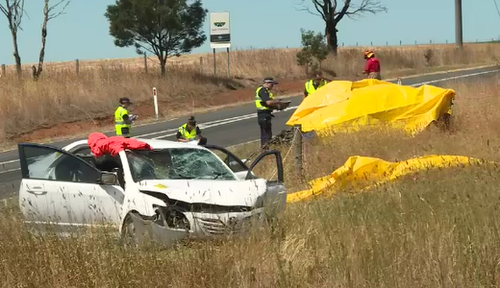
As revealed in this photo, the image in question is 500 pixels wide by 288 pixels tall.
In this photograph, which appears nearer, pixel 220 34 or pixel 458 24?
pixel 220 34

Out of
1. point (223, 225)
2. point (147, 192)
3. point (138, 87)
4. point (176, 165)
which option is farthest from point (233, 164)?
point (138, 87)

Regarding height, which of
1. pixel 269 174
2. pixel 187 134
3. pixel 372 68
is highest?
pixel 372 68

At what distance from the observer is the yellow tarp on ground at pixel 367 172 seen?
863 centimetres

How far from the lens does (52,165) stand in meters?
8.10

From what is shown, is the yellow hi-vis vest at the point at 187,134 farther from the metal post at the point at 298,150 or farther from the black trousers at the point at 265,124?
the metal post at the point at 298,150

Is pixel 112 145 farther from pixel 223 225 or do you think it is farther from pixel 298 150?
pixel 298 150

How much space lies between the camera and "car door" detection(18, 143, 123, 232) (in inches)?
295

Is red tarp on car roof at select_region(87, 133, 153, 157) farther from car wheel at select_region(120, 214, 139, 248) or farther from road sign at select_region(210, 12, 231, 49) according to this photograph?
road sign at select_region(210, 12, 231, 49)

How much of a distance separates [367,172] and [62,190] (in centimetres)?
378

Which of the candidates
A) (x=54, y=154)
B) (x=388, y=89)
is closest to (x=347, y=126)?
(x=388, y=89)

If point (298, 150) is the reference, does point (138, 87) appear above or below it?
above

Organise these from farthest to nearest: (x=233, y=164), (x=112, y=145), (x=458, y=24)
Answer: (x=458, y=24)
(x=233, y=164)
(x=112, y=145)

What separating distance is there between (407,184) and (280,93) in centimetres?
2434

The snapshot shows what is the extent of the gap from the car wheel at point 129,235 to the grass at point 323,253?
0.13 meters
